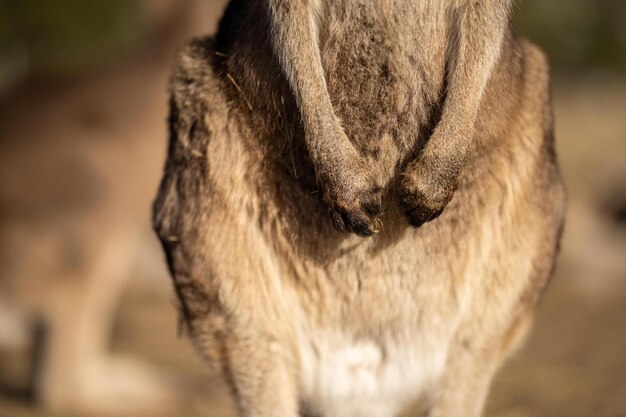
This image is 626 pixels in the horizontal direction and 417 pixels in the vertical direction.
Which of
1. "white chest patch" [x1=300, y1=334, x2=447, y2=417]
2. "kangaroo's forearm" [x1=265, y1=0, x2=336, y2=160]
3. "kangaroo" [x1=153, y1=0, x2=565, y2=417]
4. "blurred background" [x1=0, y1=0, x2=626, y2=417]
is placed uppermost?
"kangaroo's forearm" [x1=265, y1=0, x2=336, y2=160]

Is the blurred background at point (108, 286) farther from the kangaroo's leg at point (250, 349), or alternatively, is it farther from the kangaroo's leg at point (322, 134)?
the kangaroo's leg at point (322, 134)

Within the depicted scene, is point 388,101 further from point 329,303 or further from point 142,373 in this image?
point 142,373

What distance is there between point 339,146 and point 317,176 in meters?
0.09

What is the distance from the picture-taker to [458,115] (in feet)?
8.98

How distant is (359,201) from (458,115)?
32 cm

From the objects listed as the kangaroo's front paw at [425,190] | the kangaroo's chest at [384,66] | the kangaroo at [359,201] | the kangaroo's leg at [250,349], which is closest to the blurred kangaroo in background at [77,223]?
the kangaroo at [359,201]

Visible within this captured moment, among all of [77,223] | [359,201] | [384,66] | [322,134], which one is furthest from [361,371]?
[77,223]

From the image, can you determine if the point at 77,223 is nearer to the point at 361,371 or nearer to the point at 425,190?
the point at 361,371

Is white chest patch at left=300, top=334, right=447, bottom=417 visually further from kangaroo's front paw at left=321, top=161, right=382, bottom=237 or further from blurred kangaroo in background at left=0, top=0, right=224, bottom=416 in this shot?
blurred kangaroo in background at left=0, top=0, right=224, bottom=416

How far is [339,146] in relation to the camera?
8.85 feet

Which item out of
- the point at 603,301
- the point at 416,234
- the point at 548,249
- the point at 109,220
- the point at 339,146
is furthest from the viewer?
the point at 603,301

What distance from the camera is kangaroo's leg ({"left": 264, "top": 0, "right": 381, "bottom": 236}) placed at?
106 inches

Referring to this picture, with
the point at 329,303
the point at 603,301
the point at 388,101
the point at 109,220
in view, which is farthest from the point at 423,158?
the point at 603,301

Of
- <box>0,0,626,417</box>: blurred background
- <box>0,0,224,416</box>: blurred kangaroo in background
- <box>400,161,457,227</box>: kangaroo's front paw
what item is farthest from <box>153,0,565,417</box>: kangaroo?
<box>0,0,224,416</box>: blurred kangaroo in background
